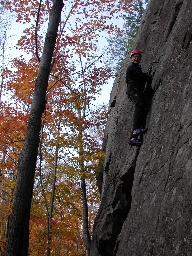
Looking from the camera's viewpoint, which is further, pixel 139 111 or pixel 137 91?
pixel 137 91

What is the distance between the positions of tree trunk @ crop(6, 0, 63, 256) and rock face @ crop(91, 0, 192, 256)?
1.96 meters

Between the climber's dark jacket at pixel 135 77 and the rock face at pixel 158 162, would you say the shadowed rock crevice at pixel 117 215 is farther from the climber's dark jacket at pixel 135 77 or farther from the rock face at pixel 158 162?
the climber's dark jacket at pixel 135 77

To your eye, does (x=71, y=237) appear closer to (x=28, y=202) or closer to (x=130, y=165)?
(x=28, y=202)

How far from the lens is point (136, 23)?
848 inches

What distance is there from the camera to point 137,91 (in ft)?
21.9

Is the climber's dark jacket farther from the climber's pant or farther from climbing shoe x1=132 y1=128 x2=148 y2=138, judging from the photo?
climbing shoe x1=132 y1=128 x2=148 y2=138

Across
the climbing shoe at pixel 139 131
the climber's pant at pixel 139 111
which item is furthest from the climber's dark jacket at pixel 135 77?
the climbing shoe at pixel 139 131

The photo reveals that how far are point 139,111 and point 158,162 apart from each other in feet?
5.98

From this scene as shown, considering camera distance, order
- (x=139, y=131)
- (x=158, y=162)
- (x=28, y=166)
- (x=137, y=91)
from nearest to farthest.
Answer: (x=158, y=162)
(x=139, y=131)
(x=137, y=91)
(x=28, y=166)

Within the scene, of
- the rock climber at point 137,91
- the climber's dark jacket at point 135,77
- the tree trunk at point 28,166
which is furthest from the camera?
the tree trunk at point 28,166

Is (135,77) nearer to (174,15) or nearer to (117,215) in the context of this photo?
(174,15)

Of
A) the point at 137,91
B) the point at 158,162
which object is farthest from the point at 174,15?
the point at 158,162

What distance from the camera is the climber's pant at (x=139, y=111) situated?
20.7ft

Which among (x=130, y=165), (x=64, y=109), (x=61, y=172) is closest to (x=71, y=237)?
(x=61, y=172)
